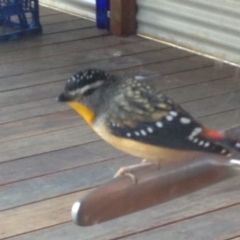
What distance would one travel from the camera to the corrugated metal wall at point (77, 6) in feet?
12.7

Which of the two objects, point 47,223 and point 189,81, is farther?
point 189,81

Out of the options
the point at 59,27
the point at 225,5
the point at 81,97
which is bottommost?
the point at 59,27

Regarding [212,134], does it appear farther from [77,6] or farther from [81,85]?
[77,6]

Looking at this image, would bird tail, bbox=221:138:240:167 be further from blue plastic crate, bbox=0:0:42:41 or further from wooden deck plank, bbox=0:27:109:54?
blue plastic crate, bbox=0:0:42:41

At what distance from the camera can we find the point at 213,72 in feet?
10.1

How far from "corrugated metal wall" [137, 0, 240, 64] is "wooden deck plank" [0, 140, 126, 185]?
0.96 m

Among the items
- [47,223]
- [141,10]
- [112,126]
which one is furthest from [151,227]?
[141,10]

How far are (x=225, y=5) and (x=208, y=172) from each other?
209cm

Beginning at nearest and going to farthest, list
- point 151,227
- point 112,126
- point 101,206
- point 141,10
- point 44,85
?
point 101,206 → point 112,126 → point 151,227 → point 44,85 → point 141,10

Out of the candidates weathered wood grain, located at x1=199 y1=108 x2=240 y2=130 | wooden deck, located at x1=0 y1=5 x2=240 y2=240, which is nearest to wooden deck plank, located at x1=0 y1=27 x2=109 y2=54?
wooden deck, located at x1=0 y1=5 x2=240 y2=240

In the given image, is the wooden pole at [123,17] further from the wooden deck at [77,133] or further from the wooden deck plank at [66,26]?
the wooden deck plank at [66,26]

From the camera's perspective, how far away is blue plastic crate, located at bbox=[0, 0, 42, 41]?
3.54 m

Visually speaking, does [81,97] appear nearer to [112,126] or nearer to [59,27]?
[112,126]

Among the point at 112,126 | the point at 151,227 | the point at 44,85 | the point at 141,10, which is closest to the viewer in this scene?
the point at 112,126
